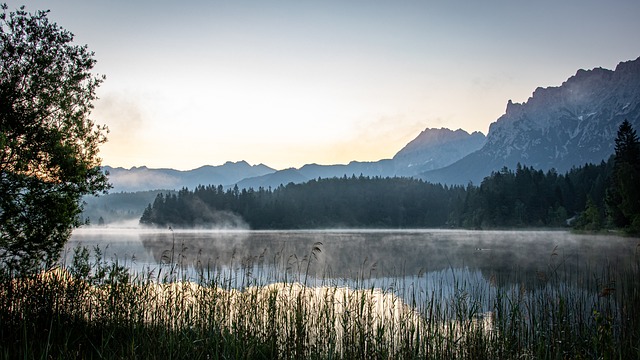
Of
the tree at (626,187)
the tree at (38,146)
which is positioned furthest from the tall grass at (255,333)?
the tree at (626,187)

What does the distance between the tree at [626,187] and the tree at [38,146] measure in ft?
256

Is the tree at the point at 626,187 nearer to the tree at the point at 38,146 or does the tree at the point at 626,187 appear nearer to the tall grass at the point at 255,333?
the tall grass at the point at 255,333

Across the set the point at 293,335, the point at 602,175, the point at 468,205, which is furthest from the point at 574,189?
the point at 293,335

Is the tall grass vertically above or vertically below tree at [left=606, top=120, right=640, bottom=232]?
below

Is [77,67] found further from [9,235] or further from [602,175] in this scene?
[602,175]

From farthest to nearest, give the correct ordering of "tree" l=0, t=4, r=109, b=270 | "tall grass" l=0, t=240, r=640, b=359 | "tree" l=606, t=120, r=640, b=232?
"tree" l=606, t=120, r=640, b=232 < "tree" l=0, t=4, r=109, b=270 < "tall grass" l=0, t=240, r=640, b=359

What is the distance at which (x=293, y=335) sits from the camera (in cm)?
1213

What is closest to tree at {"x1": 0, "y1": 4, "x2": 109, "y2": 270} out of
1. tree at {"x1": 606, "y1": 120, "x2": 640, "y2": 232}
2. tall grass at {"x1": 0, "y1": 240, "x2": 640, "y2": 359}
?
tall grass at {"x1": 0, "y1": 240, "x2": 640, "y2": 359}

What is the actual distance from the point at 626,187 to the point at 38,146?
8024cm

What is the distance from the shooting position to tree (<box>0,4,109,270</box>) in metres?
15.4

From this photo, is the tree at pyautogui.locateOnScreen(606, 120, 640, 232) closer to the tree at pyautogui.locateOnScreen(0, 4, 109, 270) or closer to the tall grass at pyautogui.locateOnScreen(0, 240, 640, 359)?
the tall grass at pyautogui.locateOnScreen(0, 240, 640, 359)

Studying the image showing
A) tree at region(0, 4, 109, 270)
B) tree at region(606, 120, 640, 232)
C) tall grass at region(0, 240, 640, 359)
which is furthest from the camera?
tree at region(606, 120, 640, 232)

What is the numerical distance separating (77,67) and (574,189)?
152 metres

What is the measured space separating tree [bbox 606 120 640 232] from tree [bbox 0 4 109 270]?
7806cm
